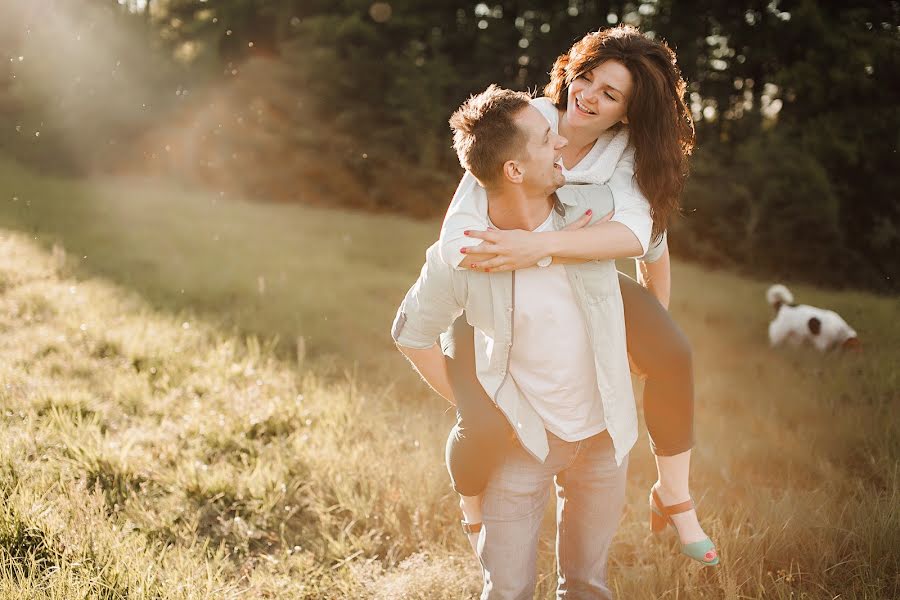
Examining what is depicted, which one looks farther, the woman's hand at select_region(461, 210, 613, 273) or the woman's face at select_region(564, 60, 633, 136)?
the woman's face at select_region(564, 60, 633, 136)

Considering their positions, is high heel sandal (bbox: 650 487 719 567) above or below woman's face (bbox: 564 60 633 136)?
below

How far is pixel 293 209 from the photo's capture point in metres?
16.5

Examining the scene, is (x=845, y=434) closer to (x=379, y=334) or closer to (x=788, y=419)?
(x=788, y=419)

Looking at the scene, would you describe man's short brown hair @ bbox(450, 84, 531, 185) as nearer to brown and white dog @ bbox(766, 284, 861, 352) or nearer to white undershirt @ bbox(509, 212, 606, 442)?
white undershirt @ bbox(509, 212, 606, 442)

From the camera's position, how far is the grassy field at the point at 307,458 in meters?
3.06

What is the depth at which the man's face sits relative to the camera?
210cm

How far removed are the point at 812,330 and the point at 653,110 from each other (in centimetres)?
455

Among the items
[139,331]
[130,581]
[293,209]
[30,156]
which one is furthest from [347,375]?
[30,156]

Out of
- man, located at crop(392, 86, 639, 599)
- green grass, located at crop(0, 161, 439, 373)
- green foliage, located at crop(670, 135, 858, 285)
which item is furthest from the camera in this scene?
green foliage, located at crop(670, 135, 858, 285)

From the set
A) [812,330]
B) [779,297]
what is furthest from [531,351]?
[779,297]

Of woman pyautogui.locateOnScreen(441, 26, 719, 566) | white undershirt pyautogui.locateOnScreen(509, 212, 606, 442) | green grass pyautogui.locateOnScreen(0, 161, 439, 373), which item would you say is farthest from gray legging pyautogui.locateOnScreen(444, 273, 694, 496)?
green grass pyautogui.locateOnScreen(0, 161, 439, 373)

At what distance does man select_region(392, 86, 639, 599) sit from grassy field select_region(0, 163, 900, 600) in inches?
35.7

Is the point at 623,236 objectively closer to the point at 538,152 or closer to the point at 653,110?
the point at 538,152

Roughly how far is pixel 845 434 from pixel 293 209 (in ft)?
45.8
